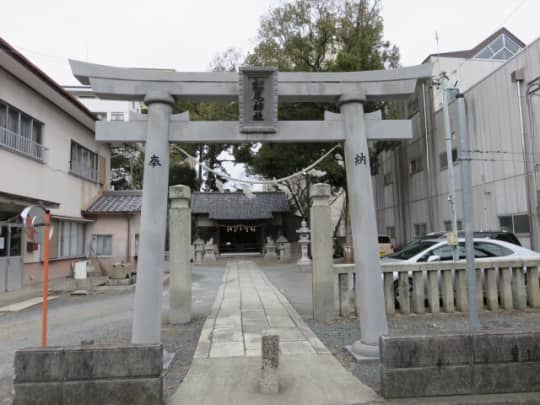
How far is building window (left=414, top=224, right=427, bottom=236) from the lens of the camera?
2070 cm

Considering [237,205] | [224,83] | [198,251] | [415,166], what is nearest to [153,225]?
[224,83]

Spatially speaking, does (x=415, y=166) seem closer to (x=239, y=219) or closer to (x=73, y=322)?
(x=239, y=219)

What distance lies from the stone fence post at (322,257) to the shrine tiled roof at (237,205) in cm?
2086

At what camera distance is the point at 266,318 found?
8.06 meters

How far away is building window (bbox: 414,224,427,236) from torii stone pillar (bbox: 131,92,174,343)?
18.2 m

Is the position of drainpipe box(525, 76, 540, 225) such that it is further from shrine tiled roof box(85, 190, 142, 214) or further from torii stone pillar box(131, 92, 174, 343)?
shrine tiled roof box(85, 190, 142, 214)

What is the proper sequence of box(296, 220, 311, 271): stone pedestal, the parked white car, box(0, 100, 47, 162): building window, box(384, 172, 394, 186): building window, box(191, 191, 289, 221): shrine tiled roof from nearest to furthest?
the parked white car
box(0, 100, 47, 162): building window
box(296, 220, 311, 271): stone pedestal
box(384, 172, 394, 186): building window
box(191, 191, 289, 221): shrine tiled roof

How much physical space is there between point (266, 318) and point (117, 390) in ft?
15.4

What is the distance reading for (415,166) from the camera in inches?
854

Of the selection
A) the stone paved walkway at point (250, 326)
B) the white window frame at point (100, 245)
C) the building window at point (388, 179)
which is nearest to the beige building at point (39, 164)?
the white window frame at point (100, 245)

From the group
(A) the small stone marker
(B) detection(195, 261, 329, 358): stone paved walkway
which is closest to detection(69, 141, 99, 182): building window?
(B) detection(195, 261, 329, 358): stone paved walkway

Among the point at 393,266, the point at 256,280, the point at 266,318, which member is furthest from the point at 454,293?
the point at 256,280

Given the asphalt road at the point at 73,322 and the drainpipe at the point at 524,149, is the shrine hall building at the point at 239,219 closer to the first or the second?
the asphalt road at the point at 73,322

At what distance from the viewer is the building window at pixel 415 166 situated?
824 inches
